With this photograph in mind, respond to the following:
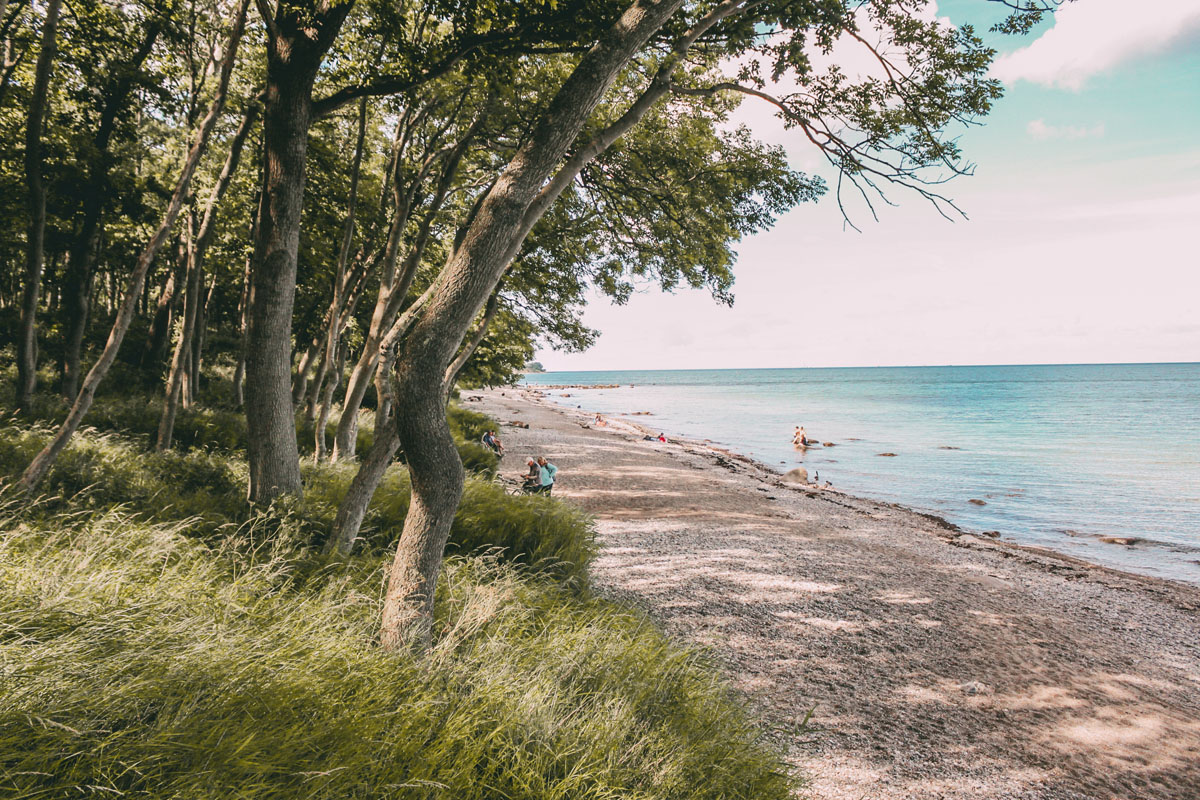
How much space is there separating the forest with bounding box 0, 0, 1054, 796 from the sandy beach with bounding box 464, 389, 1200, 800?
2.49m

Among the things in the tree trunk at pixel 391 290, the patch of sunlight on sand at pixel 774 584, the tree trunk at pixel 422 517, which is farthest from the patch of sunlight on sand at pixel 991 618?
the tree trunk at pixel 391 290

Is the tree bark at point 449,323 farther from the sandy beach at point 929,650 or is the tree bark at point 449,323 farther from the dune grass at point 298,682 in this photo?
the sandy beach at point 929,650

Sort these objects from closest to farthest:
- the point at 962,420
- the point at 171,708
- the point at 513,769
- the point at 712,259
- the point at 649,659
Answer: the point at 171,708 < the point at 513,769 < the point at 649,659 < the point at 712,259 < the point at 962,420

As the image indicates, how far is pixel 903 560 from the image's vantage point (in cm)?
1108

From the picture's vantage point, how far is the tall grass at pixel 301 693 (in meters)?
2.10

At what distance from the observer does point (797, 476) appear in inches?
987

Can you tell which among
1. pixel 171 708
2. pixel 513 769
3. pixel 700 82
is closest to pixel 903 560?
pixel 700 82

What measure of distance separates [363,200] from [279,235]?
8.22m

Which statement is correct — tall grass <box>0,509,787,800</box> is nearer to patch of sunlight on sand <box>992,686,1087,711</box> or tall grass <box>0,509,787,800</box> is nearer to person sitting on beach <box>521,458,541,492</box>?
patch of sunlight on sand <box>992,686,1087,711</box>

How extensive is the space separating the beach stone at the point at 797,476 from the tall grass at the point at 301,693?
2142cm

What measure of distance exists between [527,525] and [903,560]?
8339 mm

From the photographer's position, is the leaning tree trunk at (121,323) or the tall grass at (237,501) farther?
the tall grass at (237,501)

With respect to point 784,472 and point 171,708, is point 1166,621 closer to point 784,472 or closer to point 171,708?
point 171,708

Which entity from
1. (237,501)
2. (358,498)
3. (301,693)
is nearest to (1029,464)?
(358,498)
